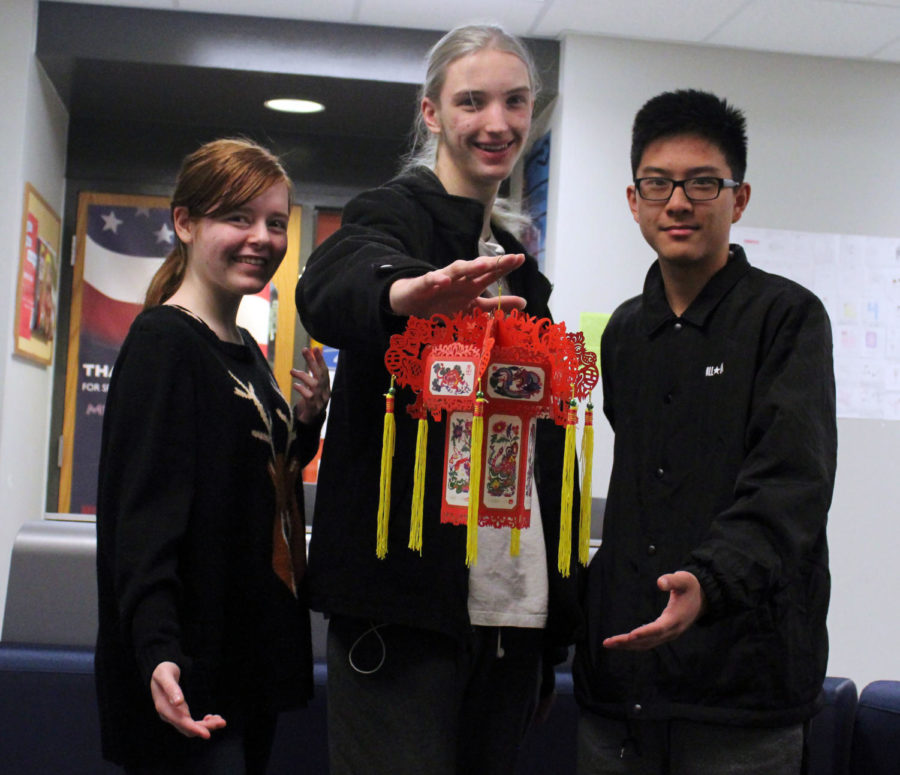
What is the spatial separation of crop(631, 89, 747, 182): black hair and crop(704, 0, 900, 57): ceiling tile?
259 centimetres

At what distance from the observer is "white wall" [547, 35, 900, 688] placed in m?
4.07

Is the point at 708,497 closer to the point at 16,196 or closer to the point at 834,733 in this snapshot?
the point at 834,733

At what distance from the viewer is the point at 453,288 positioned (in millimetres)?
1003

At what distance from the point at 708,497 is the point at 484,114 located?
0.53 meters

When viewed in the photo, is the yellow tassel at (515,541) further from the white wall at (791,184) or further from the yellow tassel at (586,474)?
the white wall at (791,184)

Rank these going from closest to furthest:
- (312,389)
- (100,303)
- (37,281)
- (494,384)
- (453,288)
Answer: (453,288) → (494,384) → (312,389) → (37,281) → (100,303)

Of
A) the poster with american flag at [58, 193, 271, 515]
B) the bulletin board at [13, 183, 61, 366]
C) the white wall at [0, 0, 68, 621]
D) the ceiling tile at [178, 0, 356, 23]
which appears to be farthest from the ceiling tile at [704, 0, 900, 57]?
the bulletin board at [13, 183, 61, 366]

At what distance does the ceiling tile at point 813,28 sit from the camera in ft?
12.2

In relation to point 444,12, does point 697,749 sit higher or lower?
lower

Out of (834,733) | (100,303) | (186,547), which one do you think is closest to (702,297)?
(186,547)

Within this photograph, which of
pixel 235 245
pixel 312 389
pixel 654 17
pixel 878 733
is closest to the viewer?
pixel 235 245

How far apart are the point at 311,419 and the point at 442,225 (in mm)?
478

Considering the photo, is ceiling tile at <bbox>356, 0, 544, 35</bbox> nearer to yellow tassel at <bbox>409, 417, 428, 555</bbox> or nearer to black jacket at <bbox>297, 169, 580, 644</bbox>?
black jacket at <bbox>297, 169, 580, 644</bbox>

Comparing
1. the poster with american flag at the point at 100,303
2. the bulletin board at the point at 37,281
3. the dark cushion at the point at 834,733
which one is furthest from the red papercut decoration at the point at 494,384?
the poster with american flag at the point at 100,303
